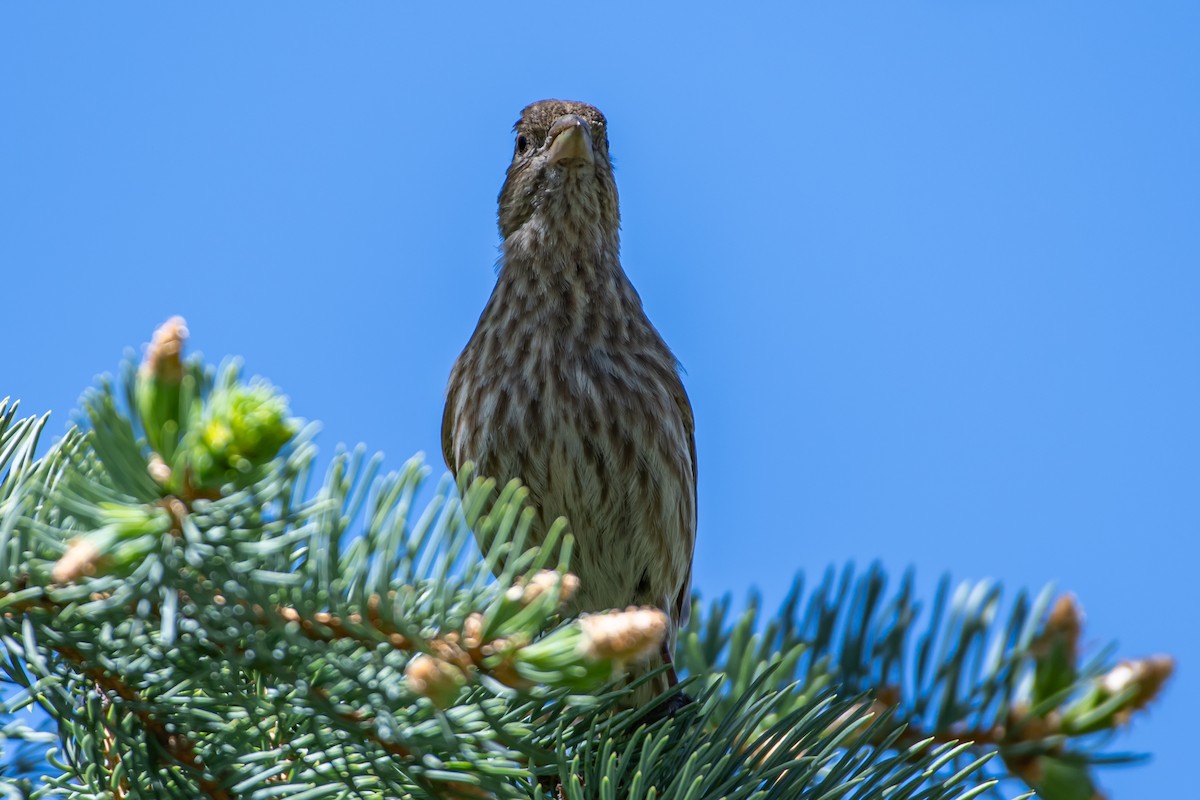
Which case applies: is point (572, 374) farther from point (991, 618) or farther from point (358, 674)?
point (358, 674)

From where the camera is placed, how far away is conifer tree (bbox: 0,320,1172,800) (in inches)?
54.1

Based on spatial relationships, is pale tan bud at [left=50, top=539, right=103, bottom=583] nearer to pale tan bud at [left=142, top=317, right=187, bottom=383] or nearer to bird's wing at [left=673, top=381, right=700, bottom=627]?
pale tan bud at [left=142, top=317, right=187, bottom=383]

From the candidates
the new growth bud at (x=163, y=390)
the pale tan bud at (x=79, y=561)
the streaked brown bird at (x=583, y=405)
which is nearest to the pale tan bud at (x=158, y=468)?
the new growth bud at (x=163, y=390)

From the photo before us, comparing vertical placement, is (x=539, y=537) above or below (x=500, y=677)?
above

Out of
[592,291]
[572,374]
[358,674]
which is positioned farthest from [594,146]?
[358,674]

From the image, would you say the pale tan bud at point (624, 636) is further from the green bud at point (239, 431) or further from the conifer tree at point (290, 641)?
the green bud at point (239, 431)

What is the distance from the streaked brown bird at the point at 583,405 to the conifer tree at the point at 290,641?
82.1 inches

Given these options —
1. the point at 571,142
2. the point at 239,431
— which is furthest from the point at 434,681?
the point at 571,142

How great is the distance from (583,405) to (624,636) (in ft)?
10.5

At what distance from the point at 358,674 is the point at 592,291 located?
3520 millimetres

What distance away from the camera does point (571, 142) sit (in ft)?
16.8

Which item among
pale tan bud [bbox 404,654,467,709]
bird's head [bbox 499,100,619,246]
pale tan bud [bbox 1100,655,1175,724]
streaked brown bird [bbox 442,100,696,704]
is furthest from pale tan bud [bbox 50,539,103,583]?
bird's head [bbox 499,100,619,246]

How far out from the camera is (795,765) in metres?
2.13

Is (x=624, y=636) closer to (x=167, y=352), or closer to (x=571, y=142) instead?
(x=167, y=352)
